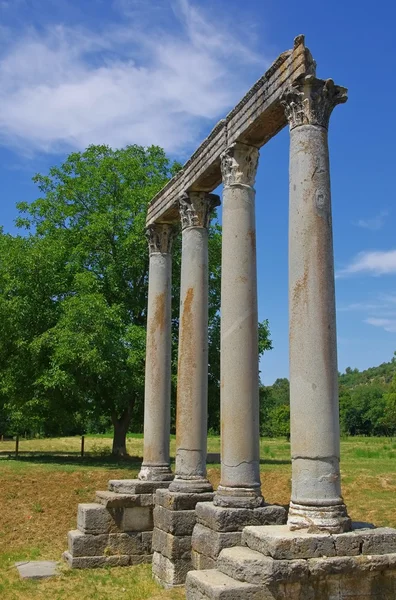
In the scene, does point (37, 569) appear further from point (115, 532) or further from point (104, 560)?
point (115, 532)

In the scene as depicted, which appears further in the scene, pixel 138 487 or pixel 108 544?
pixel 138 487

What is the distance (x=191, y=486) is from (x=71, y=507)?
722 cm

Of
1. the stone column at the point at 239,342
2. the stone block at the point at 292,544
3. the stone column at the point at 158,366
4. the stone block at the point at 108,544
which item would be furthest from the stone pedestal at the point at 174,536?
the stone block at the point at 292,544

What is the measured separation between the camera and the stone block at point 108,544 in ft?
42.1

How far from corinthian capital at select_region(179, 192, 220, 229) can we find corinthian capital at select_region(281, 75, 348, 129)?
4.29 meters

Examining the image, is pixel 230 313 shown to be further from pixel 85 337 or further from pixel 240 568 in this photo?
pixel 85 337

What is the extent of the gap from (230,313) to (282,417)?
86.4m

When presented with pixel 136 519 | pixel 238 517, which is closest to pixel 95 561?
pixel 136 519

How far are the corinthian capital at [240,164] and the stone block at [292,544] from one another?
607 cm

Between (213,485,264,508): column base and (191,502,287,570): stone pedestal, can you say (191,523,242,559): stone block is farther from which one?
(213,485,264,508): column base

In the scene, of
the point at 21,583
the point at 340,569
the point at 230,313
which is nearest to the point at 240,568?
the point at 340,569

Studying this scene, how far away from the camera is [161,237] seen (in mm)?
15273

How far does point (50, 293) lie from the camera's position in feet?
86.6

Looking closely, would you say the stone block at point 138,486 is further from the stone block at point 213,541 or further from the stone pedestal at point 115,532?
the stone block at point 213,541
